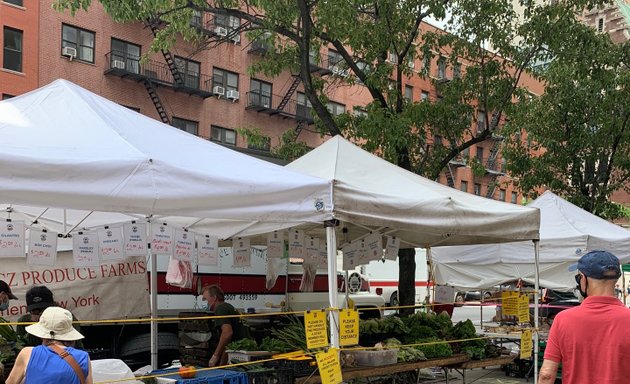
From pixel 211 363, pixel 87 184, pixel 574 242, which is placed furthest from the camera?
pixel 574 242

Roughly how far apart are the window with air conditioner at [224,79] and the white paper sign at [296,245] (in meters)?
26.2

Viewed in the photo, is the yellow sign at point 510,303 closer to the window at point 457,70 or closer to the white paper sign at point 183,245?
the white paper sign at point 183,245

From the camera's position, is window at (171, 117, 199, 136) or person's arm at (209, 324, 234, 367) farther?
window at (171, 117, 199, 136)

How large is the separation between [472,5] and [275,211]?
29.7 ft

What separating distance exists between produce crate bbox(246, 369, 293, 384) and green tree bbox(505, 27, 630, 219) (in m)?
12.2

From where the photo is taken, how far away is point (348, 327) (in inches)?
235

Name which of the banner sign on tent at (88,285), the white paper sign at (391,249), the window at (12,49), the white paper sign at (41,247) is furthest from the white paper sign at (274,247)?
the window at (12,49)

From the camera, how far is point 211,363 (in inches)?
269

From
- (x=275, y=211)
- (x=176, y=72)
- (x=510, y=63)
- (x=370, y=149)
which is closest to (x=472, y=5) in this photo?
(x=510, y=63)

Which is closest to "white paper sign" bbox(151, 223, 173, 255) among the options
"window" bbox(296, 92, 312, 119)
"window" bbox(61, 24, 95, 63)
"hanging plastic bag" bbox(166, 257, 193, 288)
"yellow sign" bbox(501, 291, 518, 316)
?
"hanging plastic bag" bbox(166, 257, 193, 288)

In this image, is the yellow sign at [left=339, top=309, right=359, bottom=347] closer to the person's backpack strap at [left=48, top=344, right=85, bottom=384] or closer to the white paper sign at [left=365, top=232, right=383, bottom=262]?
the white paper sign at [left=365, top=232, right=383, bottom=262]

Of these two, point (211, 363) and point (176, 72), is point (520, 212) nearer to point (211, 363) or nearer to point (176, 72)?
point (211, 363)

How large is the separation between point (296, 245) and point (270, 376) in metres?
2.32

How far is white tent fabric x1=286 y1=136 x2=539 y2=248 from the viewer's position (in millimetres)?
5918
